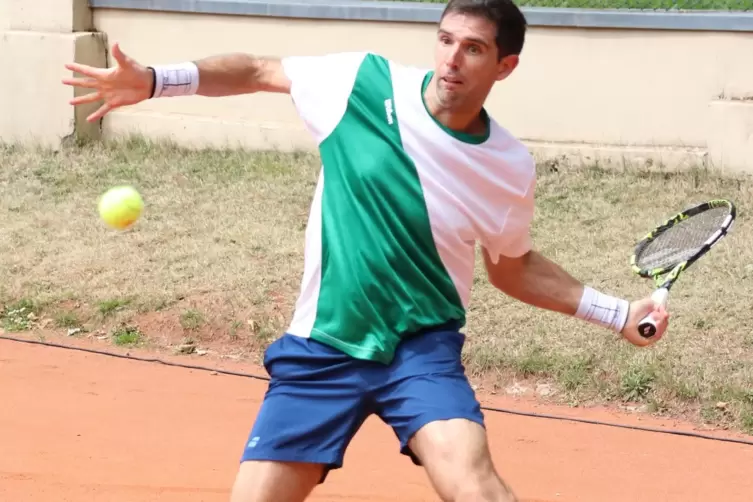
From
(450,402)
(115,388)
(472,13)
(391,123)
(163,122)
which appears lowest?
(115,388)

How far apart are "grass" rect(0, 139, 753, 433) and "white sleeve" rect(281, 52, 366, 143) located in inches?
127

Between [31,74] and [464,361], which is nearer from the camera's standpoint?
[464,361]

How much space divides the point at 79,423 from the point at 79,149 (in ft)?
16.3

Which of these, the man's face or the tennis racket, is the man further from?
the tennis racket

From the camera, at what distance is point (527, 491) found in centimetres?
524

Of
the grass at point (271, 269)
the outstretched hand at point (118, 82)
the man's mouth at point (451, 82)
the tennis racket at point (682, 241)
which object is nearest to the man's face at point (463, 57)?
the man's mouth at point (451, 82)

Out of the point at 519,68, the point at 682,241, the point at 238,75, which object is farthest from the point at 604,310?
the point at 519,68

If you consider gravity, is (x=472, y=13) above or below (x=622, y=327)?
above

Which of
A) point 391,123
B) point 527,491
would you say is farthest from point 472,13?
point 527,491

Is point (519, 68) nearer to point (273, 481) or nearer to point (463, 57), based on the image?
point (463, 57)

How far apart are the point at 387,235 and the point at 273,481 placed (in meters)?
0.79

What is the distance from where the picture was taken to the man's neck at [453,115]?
11.6ft

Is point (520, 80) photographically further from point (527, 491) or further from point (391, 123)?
point (391, 123)

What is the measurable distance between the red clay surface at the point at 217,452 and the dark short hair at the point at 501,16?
2282 mm
